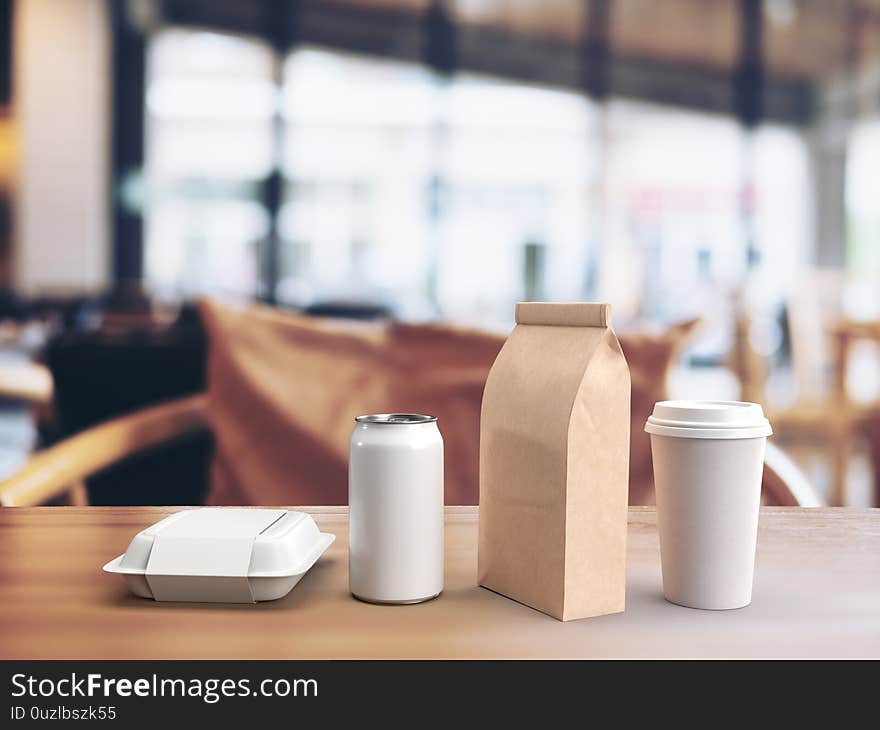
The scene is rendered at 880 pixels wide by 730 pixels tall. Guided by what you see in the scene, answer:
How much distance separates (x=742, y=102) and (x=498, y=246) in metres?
2.33

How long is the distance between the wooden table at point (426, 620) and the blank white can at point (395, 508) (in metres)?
0.02

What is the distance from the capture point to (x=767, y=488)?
1189 millimetres

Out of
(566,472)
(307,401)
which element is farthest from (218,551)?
(307,401)

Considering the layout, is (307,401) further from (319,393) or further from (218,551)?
(218,551)

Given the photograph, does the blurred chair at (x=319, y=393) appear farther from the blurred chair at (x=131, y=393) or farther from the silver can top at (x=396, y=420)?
the silver can top at (x=396, y=420)

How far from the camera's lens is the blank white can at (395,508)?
0.62 metres

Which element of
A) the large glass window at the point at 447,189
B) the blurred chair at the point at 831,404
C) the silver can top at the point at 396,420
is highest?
the large glass window at the point at 447,189

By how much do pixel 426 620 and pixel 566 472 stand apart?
131 millimetres

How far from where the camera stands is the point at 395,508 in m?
0.63

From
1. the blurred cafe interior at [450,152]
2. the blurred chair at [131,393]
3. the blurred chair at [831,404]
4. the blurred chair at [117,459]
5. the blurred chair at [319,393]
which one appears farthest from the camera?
the blurred cafe interior at [450,152]

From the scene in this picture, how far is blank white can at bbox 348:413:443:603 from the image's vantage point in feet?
2.05

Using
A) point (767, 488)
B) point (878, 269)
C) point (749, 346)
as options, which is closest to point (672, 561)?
point (767, 488)

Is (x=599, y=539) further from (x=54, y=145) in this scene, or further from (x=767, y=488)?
(x=54, y=145)

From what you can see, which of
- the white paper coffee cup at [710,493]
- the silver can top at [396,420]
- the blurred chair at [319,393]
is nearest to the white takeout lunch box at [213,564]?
the silver can top at [396,420]
